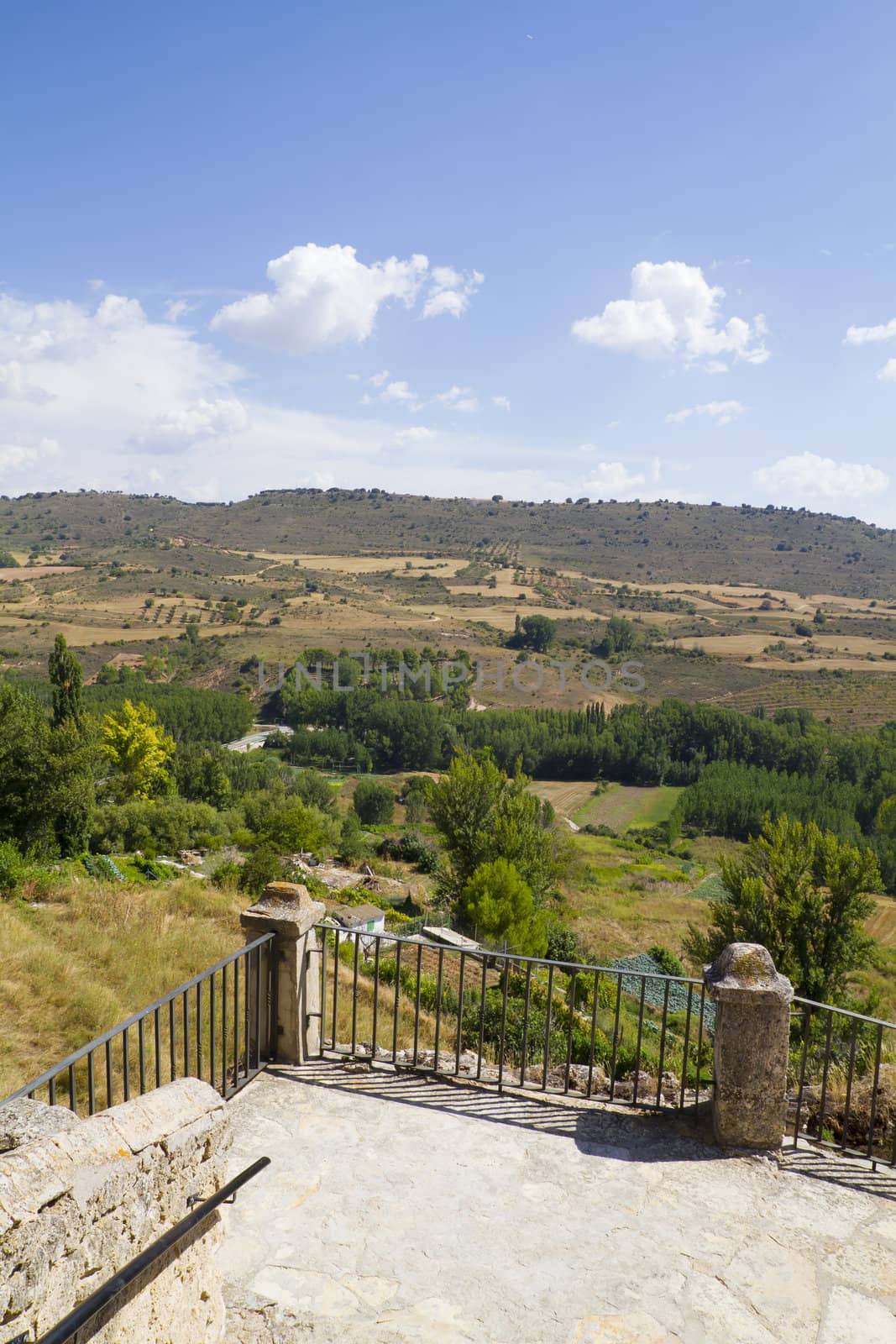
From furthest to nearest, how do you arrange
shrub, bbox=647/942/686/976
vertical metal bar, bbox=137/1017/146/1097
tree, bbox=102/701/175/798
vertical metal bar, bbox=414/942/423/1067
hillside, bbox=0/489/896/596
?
1. hillside, bbox=0/489/896/596
2. tree, bbox=102/701/175/798
3. shrub, bbox=647/942/686/976
4. vertical metal bar, bbox=414/942/423/1067
5. vertical metal bar, bbox=137/1017/146/1097

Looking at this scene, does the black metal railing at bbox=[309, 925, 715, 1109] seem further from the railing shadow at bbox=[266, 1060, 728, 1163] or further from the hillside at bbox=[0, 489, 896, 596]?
the hillside at bbox=[0, 489, 896, 596]

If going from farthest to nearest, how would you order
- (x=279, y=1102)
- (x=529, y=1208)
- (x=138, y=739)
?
(x=138, y=739) < (x=279, y=1102) < (x=529, y=1208)

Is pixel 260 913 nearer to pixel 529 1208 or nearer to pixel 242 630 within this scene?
pixel 529 1208

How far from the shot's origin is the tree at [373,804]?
2862 inches

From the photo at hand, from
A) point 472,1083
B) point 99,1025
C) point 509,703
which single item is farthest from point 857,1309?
point 509,703

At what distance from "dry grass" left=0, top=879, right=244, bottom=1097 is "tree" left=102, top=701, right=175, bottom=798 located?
34.6 metres

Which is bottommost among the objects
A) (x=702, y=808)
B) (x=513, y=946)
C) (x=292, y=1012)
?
(x=702, y=808)

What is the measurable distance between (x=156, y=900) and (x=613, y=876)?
1918 inches

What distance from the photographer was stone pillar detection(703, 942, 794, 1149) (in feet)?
16.8

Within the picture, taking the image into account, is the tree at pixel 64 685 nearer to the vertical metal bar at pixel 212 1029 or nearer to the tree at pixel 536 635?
the vertical metal bar at pixel 212 1029

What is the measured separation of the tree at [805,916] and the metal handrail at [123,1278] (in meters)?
24.9

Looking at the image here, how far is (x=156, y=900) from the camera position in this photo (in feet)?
39.3

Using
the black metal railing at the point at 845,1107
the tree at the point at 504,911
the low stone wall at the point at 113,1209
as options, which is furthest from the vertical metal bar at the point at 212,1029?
the tree at the point at 504,911

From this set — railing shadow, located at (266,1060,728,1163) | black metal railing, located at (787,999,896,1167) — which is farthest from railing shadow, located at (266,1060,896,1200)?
black metal railing, located at (787,999,896,1167)
